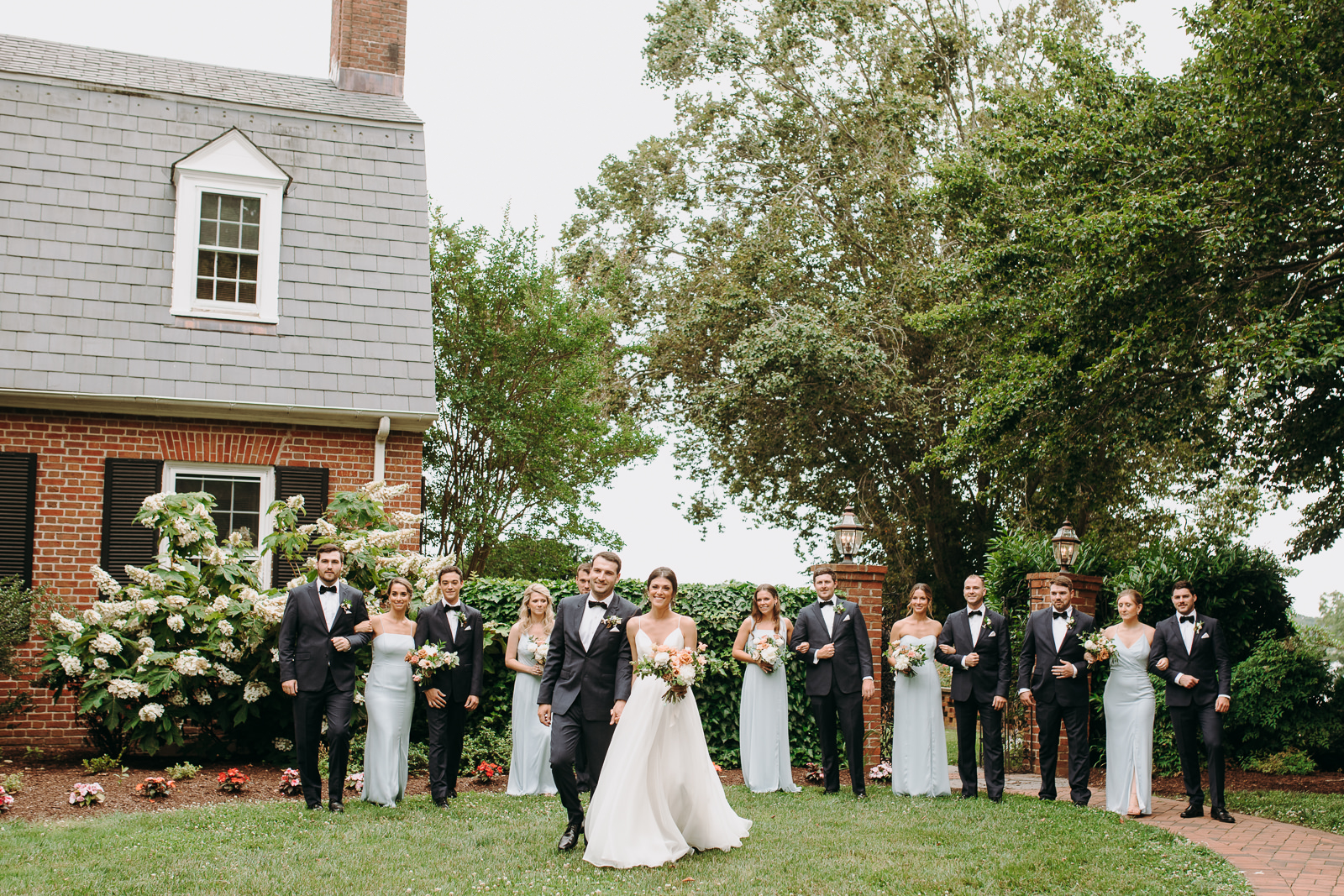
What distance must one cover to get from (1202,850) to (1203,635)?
2.42m

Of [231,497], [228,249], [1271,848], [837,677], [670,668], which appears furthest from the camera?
[228,249]

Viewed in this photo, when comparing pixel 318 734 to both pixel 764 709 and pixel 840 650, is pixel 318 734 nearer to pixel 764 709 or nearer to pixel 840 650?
pixel 764 709

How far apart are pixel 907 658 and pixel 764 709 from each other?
154 cm

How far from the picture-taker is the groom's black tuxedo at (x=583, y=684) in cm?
771

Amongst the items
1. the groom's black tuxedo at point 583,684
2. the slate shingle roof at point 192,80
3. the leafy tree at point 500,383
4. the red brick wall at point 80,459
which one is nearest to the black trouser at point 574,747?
the groom's black tuxedo at point 583,684

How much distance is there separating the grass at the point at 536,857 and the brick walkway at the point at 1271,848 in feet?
0.90

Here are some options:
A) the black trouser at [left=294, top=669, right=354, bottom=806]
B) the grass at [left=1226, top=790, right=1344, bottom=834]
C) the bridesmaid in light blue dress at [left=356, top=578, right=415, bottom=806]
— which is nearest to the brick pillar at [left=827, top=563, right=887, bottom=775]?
the grass at [left=1226, top=790, right=1344, bottom=834]

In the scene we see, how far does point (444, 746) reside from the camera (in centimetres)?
984

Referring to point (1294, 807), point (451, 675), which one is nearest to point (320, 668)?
point (451, 675)

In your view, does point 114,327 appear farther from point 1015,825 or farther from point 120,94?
point 1015,825

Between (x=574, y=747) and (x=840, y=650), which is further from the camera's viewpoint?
(x=840, y=650)

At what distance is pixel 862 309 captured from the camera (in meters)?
22.4

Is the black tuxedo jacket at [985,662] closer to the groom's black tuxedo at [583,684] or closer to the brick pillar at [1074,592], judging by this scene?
the brick pillar at [1074,592]

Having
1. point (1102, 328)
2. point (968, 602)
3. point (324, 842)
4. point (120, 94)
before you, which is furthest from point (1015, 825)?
point (120, 94)
